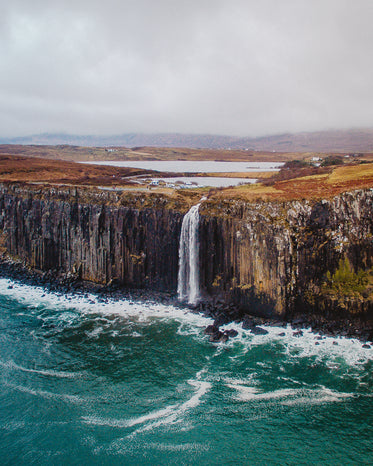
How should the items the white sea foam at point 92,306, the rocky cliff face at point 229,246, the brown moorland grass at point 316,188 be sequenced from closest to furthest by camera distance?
the rocky cliff face at point 229,246, the white sea foam at point 92,306, the brown moorland grass at point 316,188

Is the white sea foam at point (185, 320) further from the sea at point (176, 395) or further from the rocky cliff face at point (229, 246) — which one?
the rocky cliff face at point (229, 246)

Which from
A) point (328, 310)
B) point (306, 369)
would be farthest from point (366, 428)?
point (328, 310)

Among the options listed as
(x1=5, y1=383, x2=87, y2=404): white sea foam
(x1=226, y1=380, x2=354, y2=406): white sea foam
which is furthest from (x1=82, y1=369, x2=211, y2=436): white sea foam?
(x1=226, y1=380, x2=354, y2=406): white sea foam

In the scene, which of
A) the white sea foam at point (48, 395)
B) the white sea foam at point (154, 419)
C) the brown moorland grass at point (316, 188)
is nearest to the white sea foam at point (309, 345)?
the white sea foam at point (154, 419)

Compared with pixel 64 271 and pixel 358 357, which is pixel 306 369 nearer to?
pixel 358 357

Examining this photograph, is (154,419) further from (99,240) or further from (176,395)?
(99,240)

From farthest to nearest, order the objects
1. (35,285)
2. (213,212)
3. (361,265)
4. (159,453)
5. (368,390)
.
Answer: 1. (35,285)
2. (213,212)
3. (361,265)
4. (368,390)
5. (159,453)

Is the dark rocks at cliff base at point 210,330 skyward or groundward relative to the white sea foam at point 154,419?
skyward
